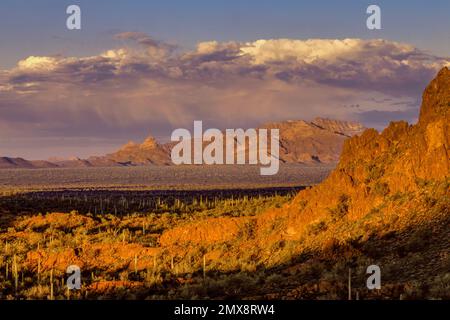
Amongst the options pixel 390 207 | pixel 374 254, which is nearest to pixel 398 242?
pixel 374 254

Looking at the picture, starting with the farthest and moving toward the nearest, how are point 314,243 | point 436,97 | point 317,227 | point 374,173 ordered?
point 374,173
point 436,97
point 317,227
point 314,243

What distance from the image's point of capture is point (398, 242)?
32.0m

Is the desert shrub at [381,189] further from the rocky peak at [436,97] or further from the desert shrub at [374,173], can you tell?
the rocky peak at [436,97]

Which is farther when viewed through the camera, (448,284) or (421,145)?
(421,145)

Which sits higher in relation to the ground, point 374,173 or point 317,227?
point 374,173

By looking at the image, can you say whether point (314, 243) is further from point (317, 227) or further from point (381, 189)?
point (381, 189)

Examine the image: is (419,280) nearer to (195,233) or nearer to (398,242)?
(398,242)

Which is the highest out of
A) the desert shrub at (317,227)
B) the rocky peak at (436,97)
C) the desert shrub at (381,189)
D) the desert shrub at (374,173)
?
the rocky peak at (436,97)

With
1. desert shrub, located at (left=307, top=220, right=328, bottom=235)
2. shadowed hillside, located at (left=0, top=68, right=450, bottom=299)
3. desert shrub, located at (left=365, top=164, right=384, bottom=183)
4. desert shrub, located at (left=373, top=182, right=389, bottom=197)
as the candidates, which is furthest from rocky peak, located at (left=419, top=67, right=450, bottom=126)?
desert shrub, located at (left=307, top=220, right=328, bottom=235)

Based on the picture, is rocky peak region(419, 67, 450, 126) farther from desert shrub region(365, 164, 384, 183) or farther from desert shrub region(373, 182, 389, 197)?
desert shrub region(373, 182, 389, 197)

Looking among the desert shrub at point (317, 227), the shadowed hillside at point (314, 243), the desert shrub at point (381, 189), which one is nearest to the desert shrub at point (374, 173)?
the shadowed hillside at point (314, 243)

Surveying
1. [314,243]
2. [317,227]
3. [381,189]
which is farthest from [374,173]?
[314,243]

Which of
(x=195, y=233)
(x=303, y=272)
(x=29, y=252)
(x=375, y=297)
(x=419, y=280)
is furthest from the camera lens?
(x=195, y=233)
